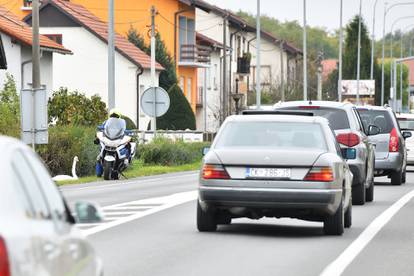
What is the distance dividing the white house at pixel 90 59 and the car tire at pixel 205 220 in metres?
52.0

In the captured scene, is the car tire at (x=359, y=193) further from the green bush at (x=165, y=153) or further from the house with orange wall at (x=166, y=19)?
the house with orange wall at (x=166, y=19)

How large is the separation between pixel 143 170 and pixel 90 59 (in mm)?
33289

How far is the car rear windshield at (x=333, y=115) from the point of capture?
21328 millimetres

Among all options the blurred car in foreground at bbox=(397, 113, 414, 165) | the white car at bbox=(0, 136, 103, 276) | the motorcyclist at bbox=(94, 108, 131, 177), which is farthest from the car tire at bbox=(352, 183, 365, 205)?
the blurred car in foreground at bbox=(397, 113, 414, 165)

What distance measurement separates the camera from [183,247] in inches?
556

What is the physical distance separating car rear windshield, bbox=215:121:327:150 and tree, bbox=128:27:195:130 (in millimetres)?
51248

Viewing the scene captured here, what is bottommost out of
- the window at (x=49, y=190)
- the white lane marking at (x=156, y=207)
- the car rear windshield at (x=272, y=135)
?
the white lane marking at (x=156, y=207)

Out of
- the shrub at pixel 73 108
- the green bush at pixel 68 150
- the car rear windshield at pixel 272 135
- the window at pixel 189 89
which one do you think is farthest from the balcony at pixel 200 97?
the car rear windshield at pixel 272 135

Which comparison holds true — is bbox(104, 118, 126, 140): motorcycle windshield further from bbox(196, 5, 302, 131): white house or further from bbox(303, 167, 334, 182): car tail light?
bbox(196, 5, 302, 131): white house

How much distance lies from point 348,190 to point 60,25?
53699 millimetres

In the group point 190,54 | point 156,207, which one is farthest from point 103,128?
point 190,54

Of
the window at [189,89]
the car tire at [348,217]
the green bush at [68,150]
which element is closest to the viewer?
the car tire at [348,217]

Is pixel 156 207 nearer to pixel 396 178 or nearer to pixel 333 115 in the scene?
pixel 333 115

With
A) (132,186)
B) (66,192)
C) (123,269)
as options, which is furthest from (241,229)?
(132,186)
